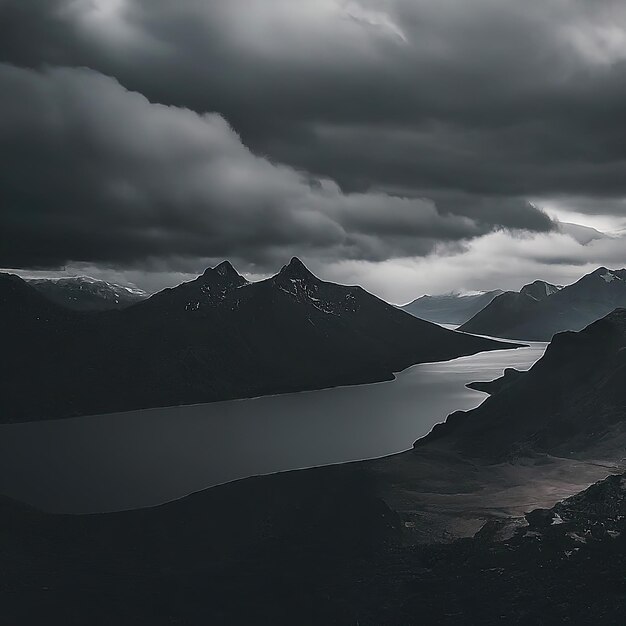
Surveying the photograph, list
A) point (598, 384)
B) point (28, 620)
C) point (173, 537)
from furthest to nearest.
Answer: point (598, 384)
point (173, 537)
point (28, 620)

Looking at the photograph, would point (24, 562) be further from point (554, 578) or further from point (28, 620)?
point (554, 578)

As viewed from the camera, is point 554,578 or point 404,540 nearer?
point 554,578

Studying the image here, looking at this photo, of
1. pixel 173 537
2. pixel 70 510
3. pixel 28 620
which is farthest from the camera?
pixel 70 510

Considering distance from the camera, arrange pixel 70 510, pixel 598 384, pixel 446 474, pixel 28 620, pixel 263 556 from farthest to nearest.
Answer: pixel 598 384 < pixel 446 474 < pixel 70 510 < pixel 263 556 < pixel 28 620

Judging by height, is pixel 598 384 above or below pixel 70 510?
above

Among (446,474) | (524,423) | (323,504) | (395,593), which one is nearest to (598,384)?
(524,423)

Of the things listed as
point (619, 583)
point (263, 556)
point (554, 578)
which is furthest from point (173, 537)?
point (619, 583)

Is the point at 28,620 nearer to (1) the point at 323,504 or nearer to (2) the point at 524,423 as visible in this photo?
(1) the point at 323,504

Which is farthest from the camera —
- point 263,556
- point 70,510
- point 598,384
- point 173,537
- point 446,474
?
point 598,384

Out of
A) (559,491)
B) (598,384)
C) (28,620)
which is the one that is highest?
(598,384)
